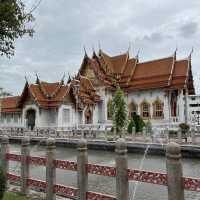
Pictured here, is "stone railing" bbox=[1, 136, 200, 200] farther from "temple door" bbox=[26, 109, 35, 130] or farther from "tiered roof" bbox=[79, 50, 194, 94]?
"tiered roof" bbox=[79, 50, 194, 94]

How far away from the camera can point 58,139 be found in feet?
85.9

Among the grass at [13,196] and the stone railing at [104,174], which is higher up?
the stone railing at [104,174]

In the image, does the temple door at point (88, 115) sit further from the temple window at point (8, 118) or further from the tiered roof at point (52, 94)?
the temple window at point (8, 118)

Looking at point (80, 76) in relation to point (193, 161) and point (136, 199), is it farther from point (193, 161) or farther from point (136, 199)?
point (136, 199)

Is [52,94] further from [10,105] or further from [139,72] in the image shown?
[139,72]

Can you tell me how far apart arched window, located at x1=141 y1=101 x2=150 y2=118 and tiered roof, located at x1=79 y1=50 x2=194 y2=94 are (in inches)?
75.9

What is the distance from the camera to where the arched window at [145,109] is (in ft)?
116

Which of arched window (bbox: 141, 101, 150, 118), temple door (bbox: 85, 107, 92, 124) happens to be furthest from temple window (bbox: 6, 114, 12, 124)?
arched window (bbox: 141, 101, 150, 118)

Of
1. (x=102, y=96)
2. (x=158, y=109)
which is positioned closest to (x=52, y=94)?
(x=102, y=96)

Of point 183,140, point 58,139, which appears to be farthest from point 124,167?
point 58,139

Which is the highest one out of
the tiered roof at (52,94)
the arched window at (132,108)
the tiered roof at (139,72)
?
the tiered roof at (139,72)

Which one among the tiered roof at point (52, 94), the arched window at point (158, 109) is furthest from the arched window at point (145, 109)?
the tiered roof at point (52, 94)

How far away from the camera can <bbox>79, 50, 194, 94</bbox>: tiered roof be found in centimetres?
3356

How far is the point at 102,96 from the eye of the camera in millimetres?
36469
